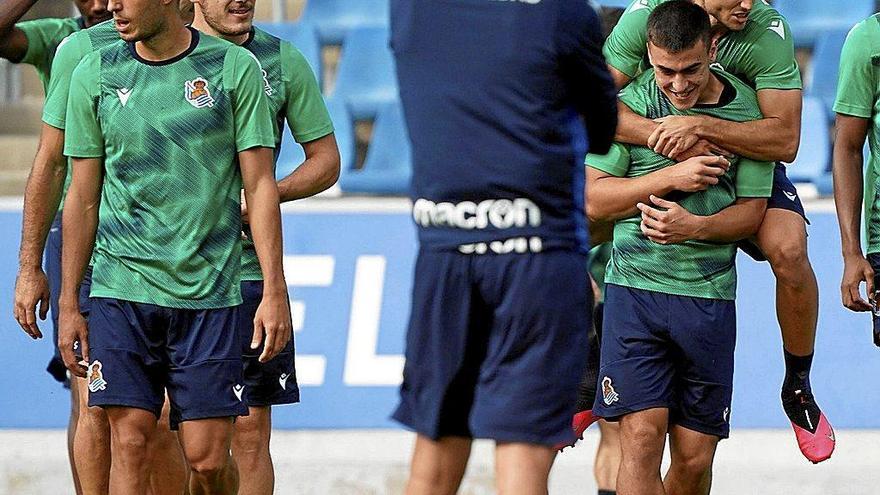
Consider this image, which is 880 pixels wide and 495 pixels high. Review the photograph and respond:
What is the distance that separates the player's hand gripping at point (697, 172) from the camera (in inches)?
230

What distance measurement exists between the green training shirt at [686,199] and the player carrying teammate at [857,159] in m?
0.49

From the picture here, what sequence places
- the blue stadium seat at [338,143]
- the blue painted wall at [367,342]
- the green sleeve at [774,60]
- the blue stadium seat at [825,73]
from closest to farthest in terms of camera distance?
the green sleeve at [774,60], the blue painted wall at [367,342], the blue stadium seat at [338,143], the blue stadium seat at [825,73]

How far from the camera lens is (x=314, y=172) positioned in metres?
6.38

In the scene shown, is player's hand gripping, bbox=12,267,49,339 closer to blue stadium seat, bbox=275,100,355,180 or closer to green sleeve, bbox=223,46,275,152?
green sleeve, bbox=223,46,275,152

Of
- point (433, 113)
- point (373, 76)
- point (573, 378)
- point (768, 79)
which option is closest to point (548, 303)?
point (573, 378)

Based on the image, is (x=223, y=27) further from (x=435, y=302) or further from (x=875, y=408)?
(x=875, y=408)

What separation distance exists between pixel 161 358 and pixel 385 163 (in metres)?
5.43

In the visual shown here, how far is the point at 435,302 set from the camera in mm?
4527

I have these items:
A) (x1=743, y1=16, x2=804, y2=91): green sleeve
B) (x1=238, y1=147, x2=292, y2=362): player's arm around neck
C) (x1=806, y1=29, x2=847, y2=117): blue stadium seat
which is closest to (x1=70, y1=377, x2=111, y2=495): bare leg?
(x1=238, y1=147, x2=292, y2=362): player's arm around neck

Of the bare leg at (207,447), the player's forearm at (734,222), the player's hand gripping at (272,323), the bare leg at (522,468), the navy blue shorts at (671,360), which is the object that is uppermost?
the player's forearm at (734,222)

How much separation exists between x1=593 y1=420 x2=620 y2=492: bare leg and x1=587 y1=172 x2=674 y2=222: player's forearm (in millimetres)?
1553

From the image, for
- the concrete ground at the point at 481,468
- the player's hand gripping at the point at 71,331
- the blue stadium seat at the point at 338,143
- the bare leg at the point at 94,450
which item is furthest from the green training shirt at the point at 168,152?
the blue stadium seat at the point at 338,143

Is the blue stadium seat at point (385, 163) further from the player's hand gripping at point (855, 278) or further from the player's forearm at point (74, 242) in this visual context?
the player's forearm at point (74, 242)

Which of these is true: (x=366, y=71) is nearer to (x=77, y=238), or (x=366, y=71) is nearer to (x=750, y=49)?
(x=750, y=49)
